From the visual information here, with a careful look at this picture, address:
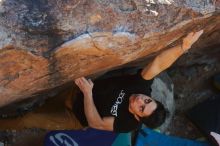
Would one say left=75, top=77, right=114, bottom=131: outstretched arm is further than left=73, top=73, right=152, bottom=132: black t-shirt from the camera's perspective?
No

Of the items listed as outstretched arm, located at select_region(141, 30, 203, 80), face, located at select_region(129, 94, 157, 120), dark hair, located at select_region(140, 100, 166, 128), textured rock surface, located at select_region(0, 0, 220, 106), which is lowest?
dark hair, located at select_region(140, 100, 166, 128)

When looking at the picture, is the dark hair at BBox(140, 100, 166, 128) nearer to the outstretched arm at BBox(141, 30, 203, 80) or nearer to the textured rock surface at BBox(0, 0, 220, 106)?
the outstretched arm at BBox(141, 30, 203, 80)

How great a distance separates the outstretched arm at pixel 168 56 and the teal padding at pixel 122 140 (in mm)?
891

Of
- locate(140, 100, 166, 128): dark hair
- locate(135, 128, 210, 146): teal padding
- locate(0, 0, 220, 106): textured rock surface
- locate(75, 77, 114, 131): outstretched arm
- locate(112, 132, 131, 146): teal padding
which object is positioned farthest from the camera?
locate(135, 128, 210, 146): teal padding

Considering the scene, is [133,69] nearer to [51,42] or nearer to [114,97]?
[114,97]

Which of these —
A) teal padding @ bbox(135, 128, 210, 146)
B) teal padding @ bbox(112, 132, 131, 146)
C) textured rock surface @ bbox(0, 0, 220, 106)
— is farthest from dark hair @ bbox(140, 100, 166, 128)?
teal padding @ bbox(135, 128, 210, 146)

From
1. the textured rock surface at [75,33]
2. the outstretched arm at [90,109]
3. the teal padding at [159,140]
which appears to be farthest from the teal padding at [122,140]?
the textured rock surface at [75,33]

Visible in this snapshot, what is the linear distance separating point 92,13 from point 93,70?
0.51m

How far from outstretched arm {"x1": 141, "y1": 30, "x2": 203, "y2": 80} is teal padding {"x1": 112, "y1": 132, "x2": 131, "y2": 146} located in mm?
891

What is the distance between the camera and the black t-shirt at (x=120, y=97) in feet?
9.53

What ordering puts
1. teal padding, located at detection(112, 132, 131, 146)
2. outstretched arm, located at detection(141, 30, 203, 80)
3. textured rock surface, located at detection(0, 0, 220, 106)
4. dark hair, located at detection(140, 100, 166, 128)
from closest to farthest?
textured rock surface, located at detection(0, 0, 220, 106) → outstretched arm, located at detection(141, 30, 203, 80) → dark hair, located at detection(140, 100, 166, 128) → teal padding, located at detection(112, 132, 131, 146)

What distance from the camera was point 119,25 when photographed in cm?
228

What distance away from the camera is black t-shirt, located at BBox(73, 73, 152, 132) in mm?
2904

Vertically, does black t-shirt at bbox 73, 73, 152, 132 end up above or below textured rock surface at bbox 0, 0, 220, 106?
below
